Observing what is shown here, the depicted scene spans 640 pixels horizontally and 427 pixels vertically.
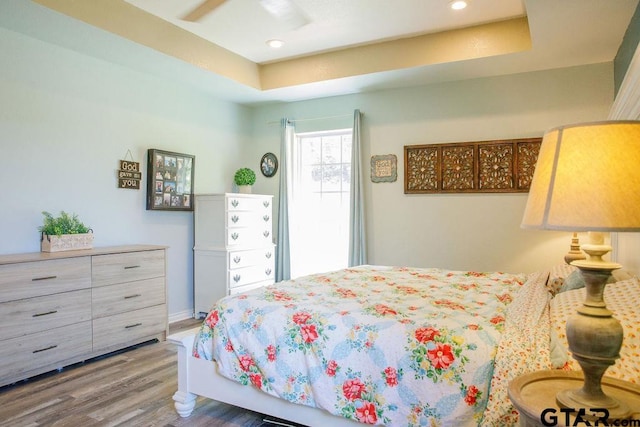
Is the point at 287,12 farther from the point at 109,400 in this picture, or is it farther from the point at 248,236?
the point at 109,400

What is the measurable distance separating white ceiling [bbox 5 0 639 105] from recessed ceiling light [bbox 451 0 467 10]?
0.19ft

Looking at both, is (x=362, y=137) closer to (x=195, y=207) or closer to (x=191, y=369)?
(x=195, y=207)

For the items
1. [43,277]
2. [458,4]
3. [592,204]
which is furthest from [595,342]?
[43,277]

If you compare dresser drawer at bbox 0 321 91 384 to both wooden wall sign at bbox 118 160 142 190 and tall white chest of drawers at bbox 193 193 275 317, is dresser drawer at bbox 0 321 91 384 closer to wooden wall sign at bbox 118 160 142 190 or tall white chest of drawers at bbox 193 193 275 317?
wooden wall sign at bbox 118 160 142 190

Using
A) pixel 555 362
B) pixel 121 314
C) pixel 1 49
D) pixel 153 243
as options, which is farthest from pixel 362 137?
pixel 555 362

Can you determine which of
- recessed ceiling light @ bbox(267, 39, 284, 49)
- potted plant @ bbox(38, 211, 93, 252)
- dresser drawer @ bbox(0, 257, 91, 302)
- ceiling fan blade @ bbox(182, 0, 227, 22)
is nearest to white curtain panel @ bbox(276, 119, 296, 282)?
recessed ceiling light @ bbox(267, 39, 284, 49)

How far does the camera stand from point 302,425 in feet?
7.14

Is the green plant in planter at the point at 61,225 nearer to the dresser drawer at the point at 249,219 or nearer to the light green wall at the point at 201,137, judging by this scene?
the light green wall at the point at 201,137

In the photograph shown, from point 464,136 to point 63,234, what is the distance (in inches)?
145

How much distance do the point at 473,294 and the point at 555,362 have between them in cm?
102

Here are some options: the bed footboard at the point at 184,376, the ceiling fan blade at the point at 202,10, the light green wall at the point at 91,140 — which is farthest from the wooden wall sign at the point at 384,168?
the bed footboard at the point at 184,376

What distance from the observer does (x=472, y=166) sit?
416 centimetres

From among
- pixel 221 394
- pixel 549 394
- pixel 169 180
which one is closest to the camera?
pixel 549 394

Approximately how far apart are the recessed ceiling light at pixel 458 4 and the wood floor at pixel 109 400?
123 inches
